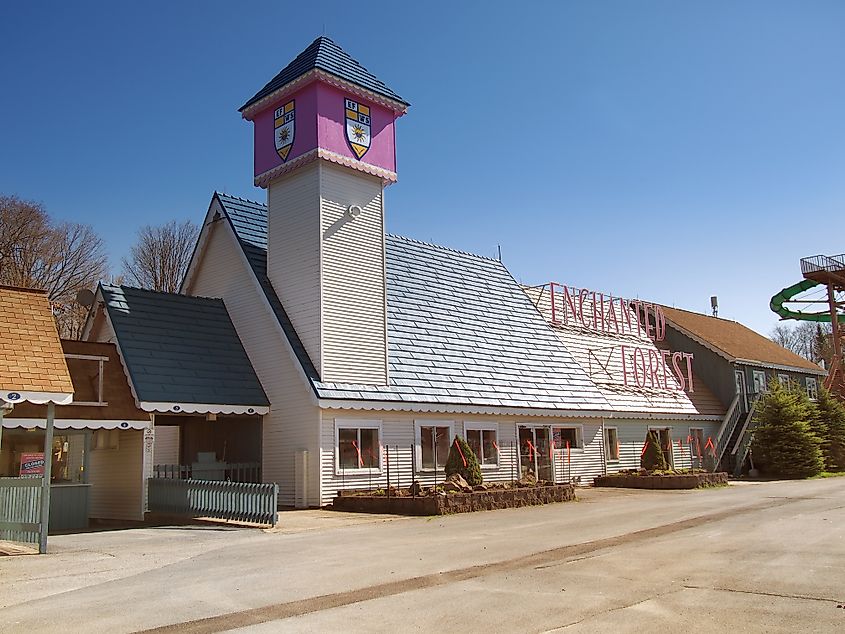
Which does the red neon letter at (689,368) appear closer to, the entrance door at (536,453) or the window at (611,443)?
the window at (611,443)

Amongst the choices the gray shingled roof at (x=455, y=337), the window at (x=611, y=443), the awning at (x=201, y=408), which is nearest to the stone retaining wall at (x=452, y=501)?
the gray shingled roof at (x=455, y=337)

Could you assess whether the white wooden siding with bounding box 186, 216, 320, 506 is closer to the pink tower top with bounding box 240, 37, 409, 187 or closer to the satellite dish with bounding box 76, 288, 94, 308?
the pink tower top with bounding box 240, 37, 409, 187

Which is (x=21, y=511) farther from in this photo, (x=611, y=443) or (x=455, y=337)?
(x=611, y=443)

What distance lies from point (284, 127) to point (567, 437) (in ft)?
49.2

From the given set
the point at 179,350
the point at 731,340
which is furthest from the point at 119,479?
the point at 731,340

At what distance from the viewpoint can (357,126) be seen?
24500mm

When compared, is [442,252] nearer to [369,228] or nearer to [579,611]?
[369,228]

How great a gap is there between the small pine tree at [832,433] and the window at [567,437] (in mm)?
14921

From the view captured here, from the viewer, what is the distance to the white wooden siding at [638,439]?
32.2 meters

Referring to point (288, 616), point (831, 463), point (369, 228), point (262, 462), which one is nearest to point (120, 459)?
point (262, 462)

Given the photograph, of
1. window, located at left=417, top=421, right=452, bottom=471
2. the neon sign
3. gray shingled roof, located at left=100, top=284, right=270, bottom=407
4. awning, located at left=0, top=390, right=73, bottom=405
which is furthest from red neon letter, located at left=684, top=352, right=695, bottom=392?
awning, located at left=0, top=390, right=73, bottom=405

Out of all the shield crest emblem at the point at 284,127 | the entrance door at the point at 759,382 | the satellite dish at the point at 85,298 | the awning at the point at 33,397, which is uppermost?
the shield crest emblem at the point at 284,127

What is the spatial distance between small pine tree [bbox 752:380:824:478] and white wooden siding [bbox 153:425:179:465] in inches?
962

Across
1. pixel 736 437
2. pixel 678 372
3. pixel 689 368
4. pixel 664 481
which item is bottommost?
pixel 664 481
